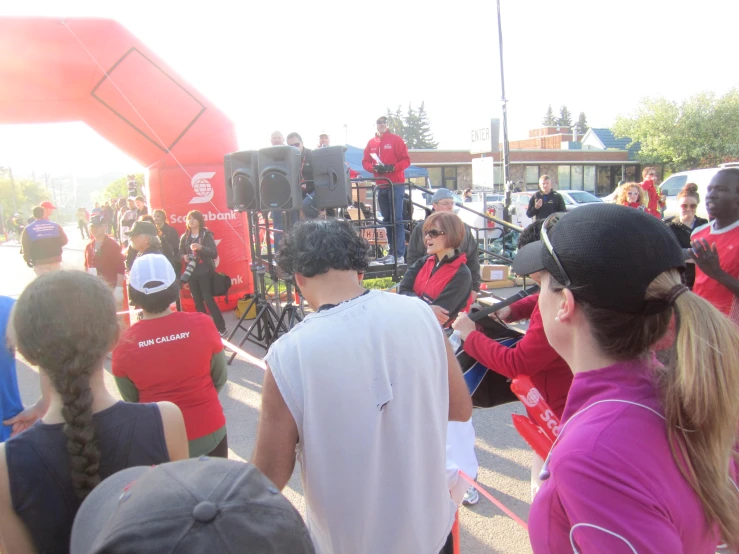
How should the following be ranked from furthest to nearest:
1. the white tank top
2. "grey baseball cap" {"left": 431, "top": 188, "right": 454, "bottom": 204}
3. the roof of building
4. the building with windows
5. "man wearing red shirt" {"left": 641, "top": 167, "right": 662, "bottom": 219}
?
1. the roof of building
2. the building with windows
3. "man wearing red shirt" {"left": 641, "top": 167, "right": 662, "bottom": 219}
4. "grey baseball cap" {"left": 431, "top": 188, "right": 454, "bottom": 204}
5. the white tank top

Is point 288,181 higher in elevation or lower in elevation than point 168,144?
lower

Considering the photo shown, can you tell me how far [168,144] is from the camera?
8445mm

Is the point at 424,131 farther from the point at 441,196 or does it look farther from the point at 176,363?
the point at 176,363

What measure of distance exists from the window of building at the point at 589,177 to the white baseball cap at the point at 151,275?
41.7 m

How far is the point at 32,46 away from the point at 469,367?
8.14 metres

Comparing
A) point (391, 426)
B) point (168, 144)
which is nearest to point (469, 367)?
point (391, 426)

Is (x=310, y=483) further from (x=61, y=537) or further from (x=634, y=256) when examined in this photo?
(x=634, y=256)

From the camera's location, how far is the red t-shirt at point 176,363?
218 cm

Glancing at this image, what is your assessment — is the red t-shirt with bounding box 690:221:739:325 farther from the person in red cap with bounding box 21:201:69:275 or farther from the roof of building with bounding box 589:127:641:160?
the roof of building with bounding box 589:127:641:160

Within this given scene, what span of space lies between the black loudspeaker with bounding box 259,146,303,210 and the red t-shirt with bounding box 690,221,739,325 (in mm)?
3767

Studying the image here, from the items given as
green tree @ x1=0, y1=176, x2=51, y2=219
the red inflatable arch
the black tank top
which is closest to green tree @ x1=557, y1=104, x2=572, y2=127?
green tree @ x1=0, y1=176, x2=51, y2=219

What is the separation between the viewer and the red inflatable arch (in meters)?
7.52

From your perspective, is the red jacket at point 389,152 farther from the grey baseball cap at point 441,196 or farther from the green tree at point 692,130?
the green tree at point 692,130

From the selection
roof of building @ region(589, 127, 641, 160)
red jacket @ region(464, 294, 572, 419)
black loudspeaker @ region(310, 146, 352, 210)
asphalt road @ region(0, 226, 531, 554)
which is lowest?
asphalt road @ region(0, 226, 531, 554)
